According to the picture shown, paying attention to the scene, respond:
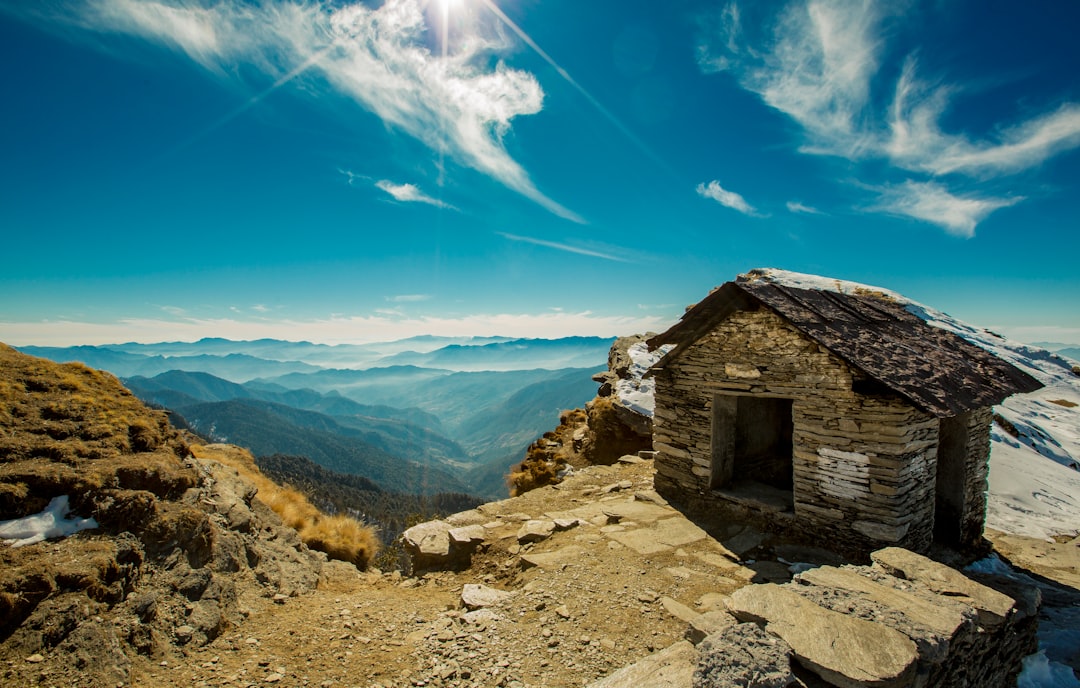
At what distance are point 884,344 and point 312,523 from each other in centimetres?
1065

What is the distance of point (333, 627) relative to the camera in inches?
198

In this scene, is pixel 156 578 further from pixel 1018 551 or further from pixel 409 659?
pixel 1018 551

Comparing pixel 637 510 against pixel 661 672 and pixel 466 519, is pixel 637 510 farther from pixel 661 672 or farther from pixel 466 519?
pixel 661 672

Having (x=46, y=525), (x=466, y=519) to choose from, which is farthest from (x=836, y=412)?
(x=46, y=525)

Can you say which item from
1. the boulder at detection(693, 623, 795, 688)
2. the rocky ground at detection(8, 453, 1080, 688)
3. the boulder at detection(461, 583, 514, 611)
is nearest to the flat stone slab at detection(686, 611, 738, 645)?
the boulder at detection(693, 623, 795, 688)

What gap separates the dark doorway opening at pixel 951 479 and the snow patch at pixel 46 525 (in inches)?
489

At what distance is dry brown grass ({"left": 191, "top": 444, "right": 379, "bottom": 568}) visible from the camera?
8.12 m

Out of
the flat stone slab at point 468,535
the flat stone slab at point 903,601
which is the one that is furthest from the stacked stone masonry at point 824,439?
the flat stone slab at point 468,535

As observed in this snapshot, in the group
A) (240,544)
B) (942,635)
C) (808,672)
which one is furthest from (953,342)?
(240,544)

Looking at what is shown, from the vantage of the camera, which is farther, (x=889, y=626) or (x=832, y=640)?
(x=889, y=626)

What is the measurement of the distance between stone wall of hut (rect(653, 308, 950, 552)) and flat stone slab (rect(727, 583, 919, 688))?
136 inches

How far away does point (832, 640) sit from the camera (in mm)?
3615

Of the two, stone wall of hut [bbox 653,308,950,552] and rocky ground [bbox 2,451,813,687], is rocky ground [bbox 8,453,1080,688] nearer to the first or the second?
rocky ground [bbox 2,451,813,687]

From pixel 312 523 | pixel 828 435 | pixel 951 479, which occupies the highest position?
pixel 828 435
